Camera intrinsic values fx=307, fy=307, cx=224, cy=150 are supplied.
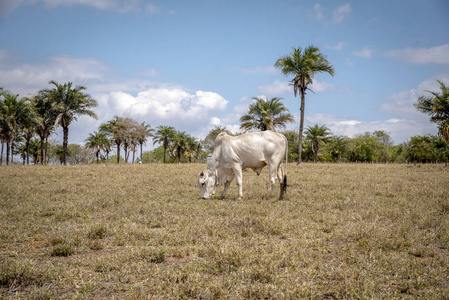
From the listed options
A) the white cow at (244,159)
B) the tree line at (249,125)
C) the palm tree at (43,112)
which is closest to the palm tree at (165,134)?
the tree line at (249,125)

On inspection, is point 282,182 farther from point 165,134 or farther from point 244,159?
point 165,134

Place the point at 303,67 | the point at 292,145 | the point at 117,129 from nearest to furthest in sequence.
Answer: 1. the point at 303,67
2. the point at 117,129
3. the point at 292,145

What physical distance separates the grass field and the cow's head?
1.85 m

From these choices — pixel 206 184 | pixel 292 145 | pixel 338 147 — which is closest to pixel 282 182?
pixel 206 184

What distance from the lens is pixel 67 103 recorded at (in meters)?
41.8

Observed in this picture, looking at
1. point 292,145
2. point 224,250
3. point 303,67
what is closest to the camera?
point 224,250

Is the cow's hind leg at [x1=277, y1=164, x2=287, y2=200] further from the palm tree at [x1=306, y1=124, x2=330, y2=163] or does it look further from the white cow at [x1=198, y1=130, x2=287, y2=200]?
the palm tree at [x1=306, y1=124, x2=330, y2=163]

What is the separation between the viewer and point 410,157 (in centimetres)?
6141

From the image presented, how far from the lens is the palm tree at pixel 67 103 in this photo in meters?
41.4

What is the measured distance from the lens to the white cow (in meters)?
11.8

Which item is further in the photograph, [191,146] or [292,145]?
[191,146]

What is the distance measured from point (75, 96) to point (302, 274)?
1729 inches

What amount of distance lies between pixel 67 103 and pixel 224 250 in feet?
142

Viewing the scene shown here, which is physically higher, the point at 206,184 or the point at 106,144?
the point at 106,144
